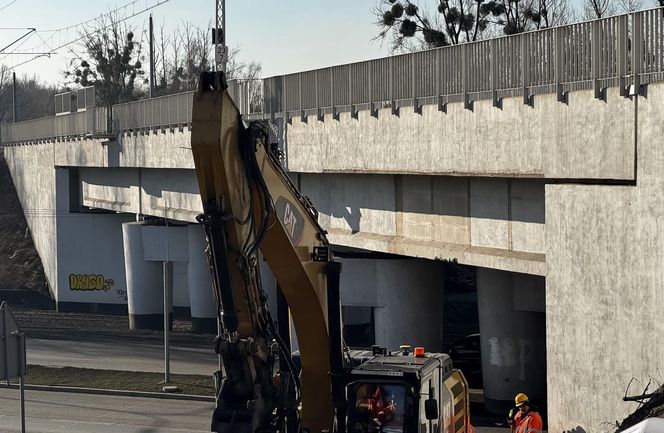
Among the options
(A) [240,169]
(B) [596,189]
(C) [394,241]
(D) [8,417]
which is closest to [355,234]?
(C) [394,241]

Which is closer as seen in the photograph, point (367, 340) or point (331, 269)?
point (331, 269)

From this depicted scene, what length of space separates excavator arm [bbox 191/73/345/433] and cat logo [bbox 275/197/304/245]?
0.01 meters

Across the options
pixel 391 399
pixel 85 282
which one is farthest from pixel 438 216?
pixel 85 282

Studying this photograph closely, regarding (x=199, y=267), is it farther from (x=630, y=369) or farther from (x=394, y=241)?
(x=630, y=369)

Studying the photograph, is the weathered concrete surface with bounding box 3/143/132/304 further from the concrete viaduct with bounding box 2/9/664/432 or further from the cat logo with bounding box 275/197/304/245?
the cat logo with bounding box 275/197/304/245

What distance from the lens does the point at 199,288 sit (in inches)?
1671

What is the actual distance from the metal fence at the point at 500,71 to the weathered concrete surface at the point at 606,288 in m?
1.03

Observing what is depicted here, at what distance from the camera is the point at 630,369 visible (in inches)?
646

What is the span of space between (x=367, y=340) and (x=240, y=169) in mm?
27964

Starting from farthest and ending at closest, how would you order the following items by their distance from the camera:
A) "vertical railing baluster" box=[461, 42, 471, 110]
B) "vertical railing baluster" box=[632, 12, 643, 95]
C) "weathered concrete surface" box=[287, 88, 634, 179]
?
"vertical railing baluster" box=[461, 42, 471, 110], "weathered concrete surface" box=[287, 88, 634, 179], "vertical railing baluster" box=[632, 12, 643, 95]

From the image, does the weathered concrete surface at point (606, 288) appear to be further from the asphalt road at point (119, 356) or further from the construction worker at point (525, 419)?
the asphalt road at point (119, 356)

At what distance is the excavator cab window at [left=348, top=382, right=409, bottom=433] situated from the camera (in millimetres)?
13336

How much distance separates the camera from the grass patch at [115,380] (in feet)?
92.7

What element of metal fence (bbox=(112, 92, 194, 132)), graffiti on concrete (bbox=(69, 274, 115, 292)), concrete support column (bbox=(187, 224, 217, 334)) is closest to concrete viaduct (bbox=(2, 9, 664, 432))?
metal fence (bbox=(112, 92, 194, 132))
